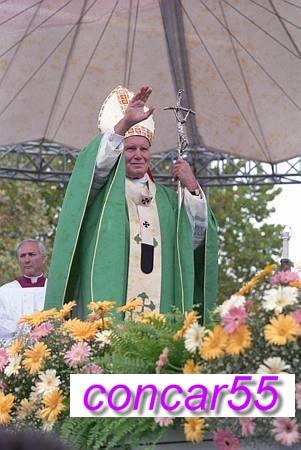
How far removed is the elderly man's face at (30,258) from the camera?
9742 mm

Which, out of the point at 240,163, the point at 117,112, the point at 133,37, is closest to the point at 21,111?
the point at 133,37

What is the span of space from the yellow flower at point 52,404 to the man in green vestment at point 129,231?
244 centimetres

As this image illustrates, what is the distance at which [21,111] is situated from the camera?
13.4 metres

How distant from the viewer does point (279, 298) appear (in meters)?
3.68

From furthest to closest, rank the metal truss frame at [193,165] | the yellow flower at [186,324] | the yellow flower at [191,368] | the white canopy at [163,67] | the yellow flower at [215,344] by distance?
the metal truss frame at [193,165]
the white canopy at [163,67]
the yellow flower at [186,324]
the yellow flower at [191,368]
the yellow flower at [215,344]

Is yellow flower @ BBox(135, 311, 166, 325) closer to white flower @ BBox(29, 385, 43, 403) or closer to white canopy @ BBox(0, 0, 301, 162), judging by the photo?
white flower @ BBox(29, 385, 43, 403)

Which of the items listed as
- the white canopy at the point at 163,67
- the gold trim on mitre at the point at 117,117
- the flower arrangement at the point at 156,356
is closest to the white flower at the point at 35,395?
the flower arrangement at the point at 156,356

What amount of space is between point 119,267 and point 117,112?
1.19m

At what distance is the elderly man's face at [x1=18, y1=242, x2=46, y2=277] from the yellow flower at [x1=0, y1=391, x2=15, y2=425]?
213 inches

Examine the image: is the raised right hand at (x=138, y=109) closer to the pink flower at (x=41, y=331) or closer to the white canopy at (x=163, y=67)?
the pink flower at (x=41, y=331)

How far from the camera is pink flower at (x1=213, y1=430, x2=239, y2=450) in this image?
3.67 meters

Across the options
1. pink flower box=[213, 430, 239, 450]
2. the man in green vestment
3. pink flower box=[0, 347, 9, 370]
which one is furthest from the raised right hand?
pink flower box=[213, 430, 239, 450]

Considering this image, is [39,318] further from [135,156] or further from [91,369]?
[135,156]

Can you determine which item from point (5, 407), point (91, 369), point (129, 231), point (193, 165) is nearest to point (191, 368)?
point (91, 369)
